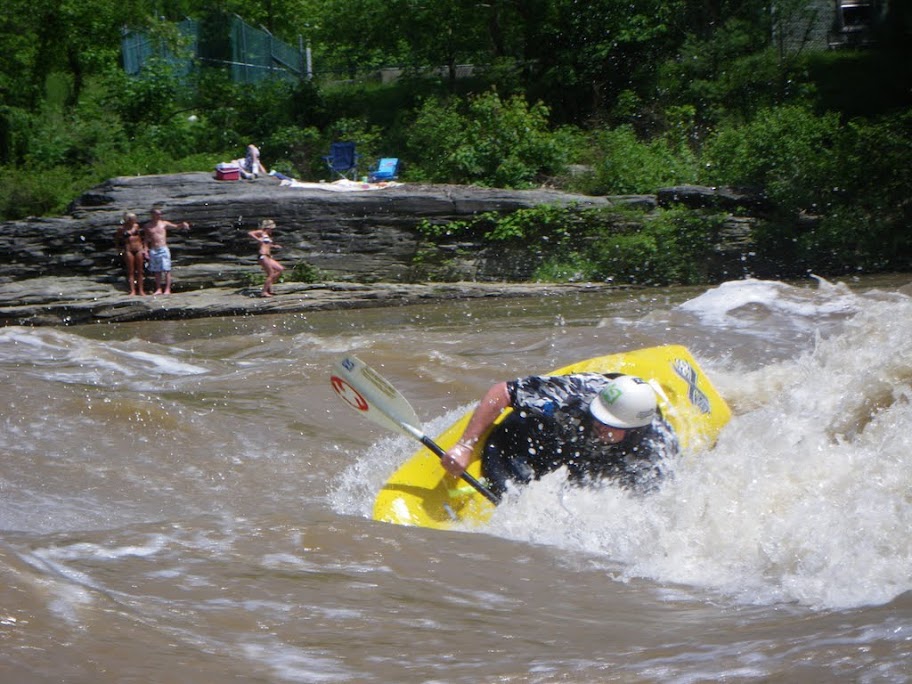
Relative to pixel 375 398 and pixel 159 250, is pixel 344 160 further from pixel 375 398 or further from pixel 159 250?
pixel 375 398

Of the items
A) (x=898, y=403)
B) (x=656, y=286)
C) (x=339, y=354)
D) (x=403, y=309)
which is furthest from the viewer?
(x=656, y=286)

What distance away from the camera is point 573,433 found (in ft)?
16.6

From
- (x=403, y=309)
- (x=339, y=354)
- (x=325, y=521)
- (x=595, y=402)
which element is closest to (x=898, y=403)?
(x=595, y=402)

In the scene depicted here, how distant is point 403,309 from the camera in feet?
45.0

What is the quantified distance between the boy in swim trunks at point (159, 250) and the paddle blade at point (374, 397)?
914 cm

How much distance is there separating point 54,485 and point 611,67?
17.5 meters

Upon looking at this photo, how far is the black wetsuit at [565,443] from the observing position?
494cm

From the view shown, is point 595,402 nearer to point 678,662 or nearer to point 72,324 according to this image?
point 678,662

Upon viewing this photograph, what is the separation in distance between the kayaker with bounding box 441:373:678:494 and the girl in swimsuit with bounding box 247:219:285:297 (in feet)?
31.7

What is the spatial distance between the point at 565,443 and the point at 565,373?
2.53 feet

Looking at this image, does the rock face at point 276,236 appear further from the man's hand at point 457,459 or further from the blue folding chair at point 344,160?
the man's hand at point 457,459

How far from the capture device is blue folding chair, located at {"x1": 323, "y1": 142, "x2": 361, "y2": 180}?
1866 centimetres

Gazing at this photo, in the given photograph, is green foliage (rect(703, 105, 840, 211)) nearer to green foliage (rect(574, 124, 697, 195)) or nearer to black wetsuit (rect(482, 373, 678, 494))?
green foliage (rect(574, 124, 697, 195))

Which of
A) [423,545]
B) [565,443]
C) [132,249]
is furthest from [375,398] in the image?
[132,249]
